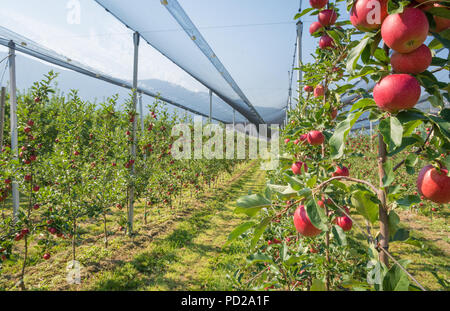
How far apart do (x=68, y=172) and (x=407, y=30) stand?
368 cm

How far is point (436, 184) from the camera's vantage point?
2.00 feet

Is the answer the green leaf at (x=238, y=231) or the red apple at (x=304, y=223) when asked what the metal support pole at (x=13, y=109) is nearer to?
the green leaf at (x=238, y=231)

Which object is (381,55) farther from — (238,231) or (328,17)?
(328,17)

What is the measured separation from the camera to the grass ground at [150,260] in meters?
2.90

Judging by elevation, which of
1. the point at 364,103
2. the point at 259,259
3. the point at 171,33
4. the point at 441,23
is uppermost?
the point at 171,33

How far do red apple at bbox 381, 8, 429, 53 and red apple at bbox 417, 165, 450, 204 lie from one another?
1.13 ft

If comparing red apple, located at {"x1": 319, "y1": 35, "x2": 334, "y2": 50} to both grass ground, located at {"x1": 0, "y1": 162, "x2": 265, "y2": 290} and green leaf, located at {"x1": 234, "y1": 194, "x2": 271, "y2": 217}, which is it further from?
grass ground, located at {"x1": 0, "y1": 162, "x2": 265, "y2": 290}

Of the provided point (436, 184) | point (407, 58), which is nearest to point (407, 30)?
point (407, 58)

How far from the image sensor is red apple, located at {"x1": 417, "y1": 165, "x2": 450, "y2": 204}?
23.7 inches

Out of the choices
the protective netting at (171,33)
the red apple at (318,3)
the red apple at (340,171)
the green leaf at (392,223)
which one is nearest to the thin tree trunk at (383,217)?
the green leaf at (392,223)

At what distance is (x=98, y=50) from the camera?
513 cm

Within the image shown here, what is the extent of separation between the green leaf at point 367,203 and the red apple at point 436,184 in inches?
5.3

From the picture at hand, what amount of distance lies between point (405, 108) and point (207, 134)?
7.80 meters

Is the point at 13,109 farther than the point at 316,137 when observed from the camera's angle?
Yes
